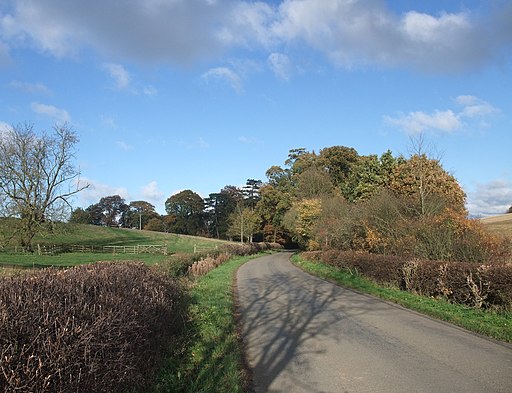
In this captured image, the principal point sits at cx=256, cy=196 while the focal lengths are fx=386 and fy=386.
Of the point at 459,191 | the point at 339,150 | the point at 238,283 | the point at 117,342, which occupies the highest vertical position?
the point at 339,150

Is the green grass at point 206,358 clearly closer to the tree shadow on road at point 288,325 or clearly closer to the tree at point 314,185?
the tree shadow on road at point 288,325

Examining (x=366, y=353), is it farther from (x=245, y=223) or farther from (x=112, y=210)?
(x=112, y=210)

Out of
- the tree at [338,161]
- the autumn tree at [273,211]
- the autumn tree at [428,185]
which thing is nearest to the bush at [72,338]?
the autumn tree at [428,185]

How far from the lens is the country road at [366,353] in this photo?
5.61 metres

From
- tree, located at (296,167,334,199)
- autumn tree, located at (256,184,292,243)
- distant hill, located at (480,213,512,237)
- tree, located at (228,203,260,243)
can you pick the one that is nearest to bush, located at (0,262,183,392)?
distant hill, located at (480,213,512,237)

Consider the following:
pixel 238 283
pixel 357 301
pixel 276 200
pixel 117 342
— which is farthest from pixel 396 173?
pixel 276 200

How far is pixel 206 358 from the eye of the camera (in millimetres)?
6875

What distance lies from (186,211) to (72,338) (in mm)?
108502

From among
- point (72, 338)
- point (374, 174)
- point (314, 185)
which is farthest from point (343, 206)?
point (72, 338)

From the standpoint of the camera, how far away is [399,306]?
1212cm

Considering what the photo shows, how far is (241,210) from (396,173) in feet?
161

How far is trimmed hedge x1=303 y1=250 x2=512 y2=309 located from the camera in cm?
1022

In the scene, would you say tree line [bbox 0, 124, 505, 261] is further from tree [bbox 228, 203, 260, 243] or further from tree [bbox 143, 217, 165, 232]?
tree [bbox 143, 217, 165, 232]

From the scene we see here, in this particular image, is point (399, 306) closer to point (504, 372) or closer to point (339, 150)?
point (504, 372)
